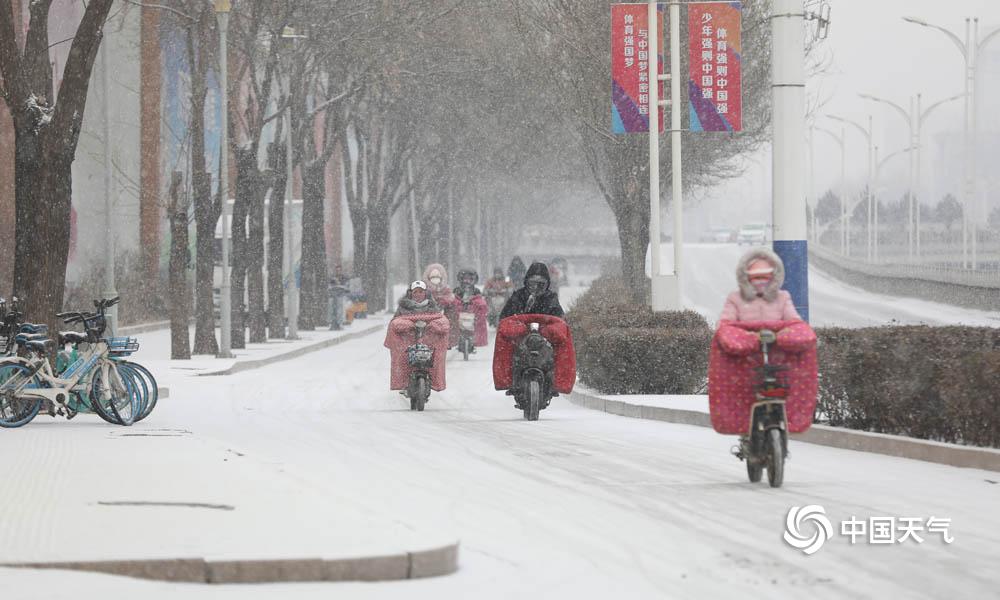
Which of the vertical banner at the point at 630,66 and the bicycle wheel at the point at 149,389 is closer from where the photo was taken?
the bicycle wheel at the point at 149,389

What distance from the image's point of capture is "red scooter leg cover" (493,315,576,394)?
19109 millimetres

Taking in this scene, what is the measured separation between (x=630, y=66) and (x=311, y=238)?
73.5ft

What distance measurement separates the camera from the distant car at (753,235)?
124900mm

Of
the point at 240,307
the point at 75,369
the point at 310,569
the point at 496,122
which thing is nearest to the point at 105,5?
the point at 75,369

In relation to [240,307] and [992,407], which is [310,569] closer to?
[992,407]

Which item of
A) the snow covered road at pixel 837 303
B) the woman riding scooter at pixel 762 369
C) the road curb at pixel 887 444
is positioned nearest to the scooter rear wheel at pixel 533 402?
the road curb at pixel 887 444

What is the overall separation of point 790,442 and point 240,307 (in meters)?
25.2

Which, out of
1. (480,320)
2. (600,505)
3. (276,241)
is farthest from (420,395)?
(276,241)

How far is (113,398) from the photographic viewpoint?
56.3ft

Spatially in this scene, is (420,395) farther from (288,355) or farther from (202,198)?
(288,355)

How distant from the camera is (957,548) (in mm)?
8672

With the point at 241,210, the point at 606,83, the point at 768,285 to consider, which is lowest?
the point at 768,285

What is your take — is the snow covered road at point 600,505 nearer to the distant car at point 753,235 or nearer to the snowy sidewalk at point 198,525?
the snowy sidewalk at point 198,525

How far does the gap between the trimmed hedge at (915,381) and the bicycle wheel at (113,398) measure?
23.7ft
